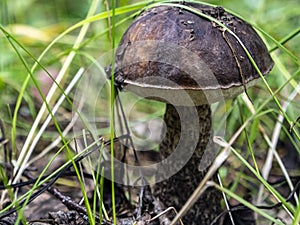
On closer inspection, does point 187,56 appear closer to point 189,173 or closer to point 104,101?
point 189,173

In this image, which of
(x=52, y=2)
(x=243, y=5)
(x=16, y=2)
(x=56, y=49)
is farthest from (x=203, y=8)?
(x=52, y=2)

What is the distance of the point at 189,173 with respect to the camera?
1.32m

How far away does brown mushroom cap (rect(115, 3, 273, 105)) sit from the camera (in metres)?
1.01

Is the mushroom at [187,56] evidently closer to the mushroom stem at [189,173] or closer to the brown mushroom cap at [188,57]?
the brown mushroom cap at [188,57]

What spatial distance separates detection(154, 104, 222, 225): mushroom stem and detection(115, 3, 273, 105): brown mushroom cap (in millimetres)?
219

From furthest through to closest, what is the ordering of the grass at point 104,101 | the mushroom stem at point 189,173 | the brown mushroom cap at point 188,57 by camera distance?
the grass at point 104,101 < the mushroom stem at point 189,173 < the brown mushroom cap at point 188,57

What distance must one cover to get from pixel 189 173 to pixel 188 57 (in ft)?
1.48

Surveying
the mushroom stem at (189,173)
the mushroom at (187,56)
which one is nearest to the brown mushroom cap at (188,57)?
the mushroom at (187,56)

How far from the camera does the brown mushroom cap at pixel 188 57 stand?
1.01 m

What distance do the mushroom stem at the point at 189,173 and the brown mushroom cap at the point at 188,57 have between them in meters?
0.22

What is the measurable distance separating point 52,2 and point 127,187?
2.33m

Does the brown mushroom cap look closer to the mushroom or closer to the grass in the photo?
the mushroom

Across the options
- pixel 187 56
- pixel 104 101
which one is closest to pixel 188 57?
pixel 187 56

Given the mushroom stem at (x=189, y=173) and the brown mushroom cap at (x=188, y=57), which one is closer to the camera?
the brown mushroom cap at (x=188, y=57)
